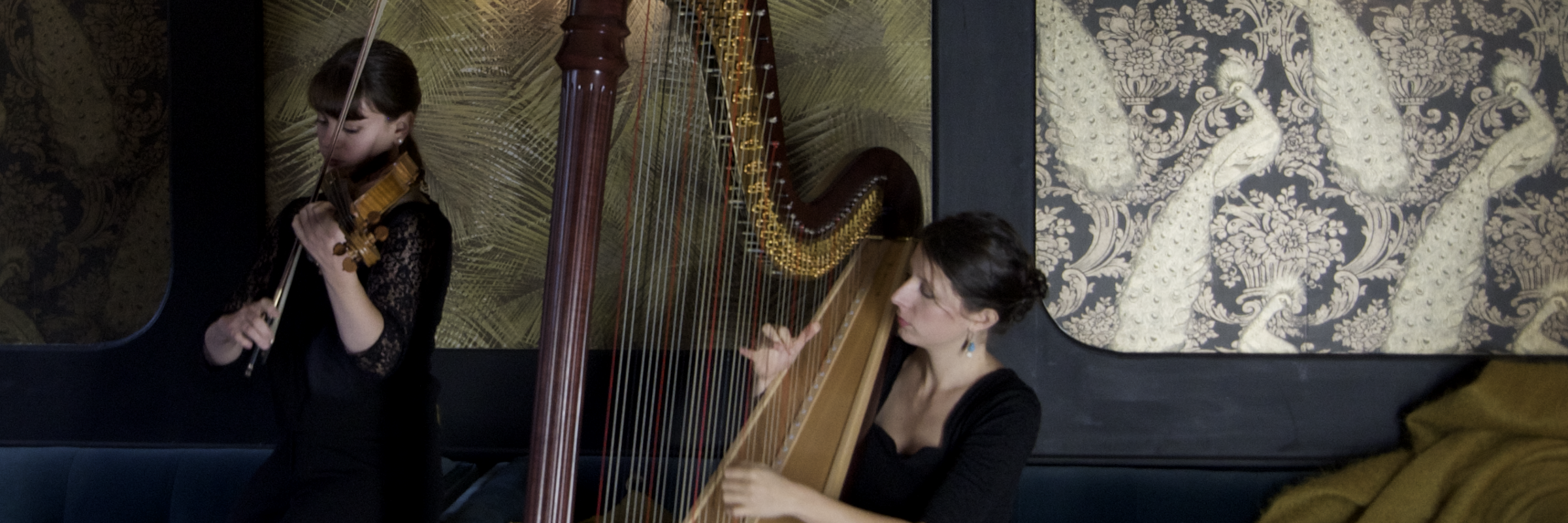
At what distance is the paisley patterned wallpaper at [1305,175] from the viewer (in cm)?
236

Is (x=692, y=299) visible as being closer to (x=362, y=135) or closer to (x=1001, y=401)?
(x=362, y=135)

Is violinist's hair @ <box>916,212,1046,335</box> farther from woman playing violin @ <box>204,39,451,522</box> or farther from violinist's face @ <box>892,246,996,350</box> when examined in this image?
woman playing violin @ <box>204,39,451,522</box>

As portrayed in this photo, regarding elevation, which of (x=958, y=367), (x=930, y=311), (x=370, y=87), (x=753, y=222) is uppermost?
(x=370, y=87)

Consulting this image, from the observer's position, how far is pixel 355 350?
151 cm

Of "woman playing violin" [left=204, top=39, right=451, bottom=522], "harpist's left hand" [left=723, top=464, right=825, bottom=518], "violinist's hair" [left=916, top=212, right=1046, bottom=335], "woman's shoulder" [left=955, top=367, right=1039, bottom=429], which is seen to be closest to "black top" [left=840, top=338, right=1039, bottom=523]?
"woman's shoulder" [left=955, top=367, right=1039, bottom=429]

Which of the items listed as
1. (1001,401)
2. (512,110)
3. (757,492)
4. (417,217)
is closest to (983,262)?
(1001,401)

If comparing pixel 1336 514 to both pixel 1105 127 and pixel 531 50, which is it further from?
pixel 531 50

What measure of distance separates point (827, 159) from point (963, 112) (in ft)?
1.16

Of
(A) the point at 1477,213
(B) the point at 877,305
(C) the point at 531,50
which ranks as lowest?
(B) the point at 877,305

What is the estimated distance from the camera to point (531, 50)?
2.56 meters

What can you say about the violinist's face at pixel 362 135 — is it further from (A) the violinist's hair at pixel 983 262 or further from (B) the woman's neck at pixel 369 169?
(A) the violinist's hair at pixel 983 262

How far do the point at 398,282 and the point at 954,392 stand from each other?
35.9 inches

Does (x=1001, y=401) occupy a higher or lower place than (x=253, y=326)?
lower

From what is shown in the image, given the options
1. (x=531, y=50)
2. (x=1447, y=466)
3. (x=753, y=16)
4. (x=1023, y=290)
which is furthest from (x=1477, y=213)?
(x=531, y=50)
